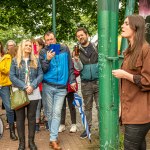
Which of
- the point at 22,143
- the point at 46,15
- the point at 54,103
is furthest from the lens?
the point at 46,15

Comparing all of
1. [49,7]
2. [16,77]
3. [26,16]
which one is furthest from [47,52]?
[26,16]

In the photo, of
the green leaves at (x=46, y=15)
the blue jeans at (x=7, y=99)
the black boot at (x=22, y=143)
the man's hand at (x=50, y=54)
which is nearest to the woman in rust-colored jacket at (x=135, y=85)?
the man's hand at (x=50, y=54)

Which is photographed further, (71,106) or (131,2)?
(71,106)

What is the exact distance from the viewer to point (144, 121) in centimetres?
328

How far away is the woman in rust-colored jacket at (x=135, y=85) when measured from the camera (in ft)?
10.6

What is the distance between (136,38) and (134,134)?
0.89 metres

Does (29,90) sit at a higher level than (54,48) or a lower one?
lower

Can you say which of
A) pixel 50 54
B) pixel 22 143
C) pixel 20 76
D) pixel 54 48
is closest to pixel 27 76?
pixel 20 76

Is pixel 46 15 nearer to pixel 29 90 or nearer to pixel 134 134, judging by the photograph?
pixel 29 90

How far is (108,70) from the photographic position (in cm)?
411

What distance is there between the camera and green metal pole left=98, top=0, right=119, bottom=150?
13.2ft

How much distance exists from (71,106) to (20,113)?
166 centimetres

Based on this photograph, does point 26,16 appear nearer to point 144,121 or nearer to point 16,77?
point 16,77

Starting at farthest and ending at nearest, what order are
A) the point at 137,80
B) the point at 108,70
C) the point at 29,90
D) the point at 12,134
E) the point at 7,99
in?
the point at 7,99, the point at 12,134, the point at 29,90, the point at 108,70, the point at 137,80
